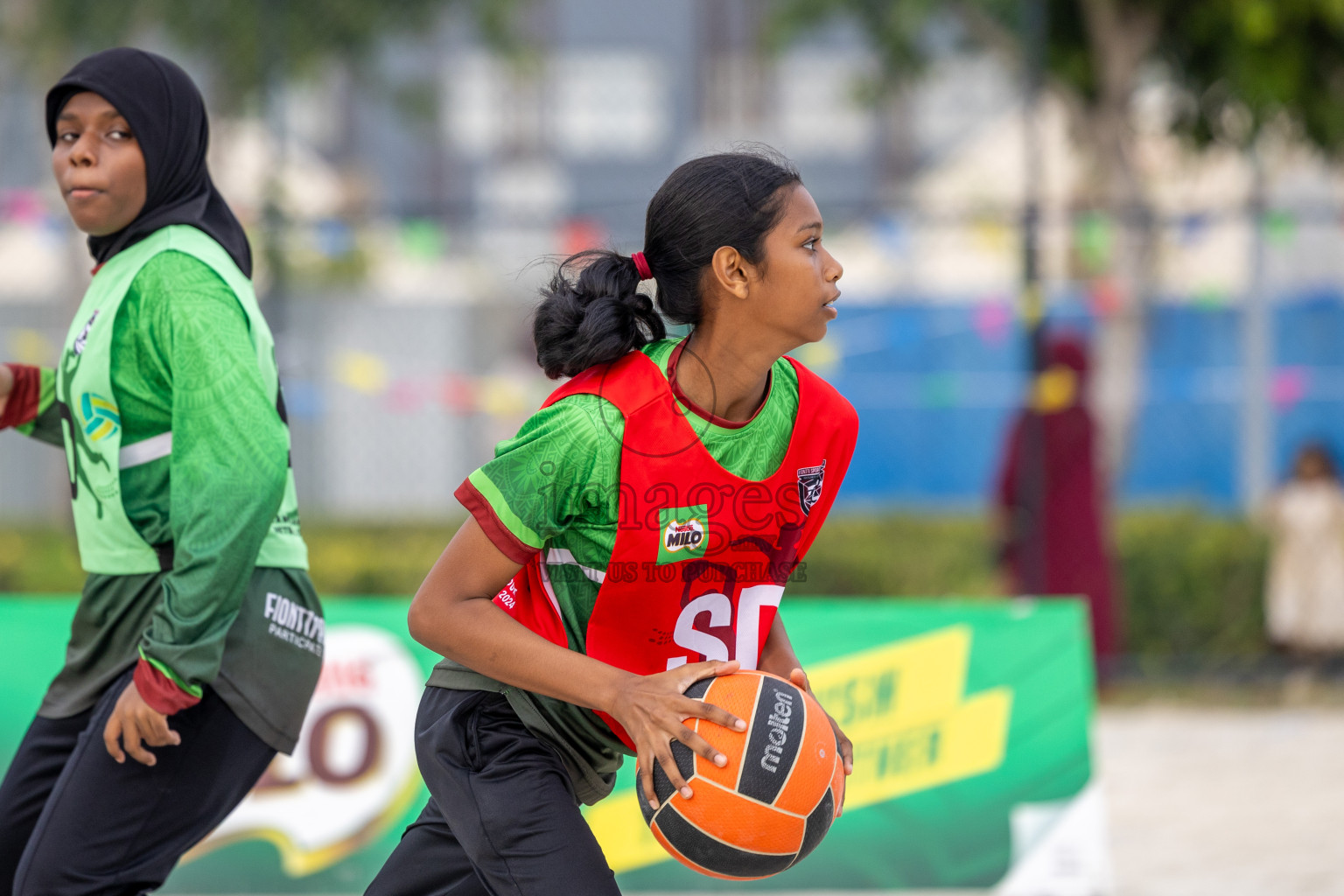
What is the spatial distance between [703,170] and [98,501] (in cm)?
132

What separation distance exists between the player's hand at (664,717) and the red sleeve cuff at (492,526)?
11.8 inches

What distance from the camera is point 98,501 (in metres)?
2.90

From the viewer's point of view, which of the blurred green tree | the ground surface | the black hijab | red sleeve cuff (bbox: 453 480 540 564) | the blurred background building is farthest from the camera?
the blurred background building

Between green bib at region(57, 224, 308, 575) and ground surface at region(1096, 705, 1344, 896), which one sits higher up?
green bib at region(57, 224, 308, 575)

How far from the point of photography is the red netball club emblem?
2.70 meters

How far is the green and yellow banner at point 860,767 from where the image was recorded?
486cm

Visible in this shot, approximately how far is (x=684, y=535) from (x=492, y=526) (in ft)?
1.11

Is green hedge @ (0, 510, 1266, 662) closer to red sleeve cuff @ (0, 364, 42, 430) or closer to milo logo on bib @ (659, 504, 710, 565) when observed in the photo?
red sleeve cuff @ (0, 364, 42, 430)

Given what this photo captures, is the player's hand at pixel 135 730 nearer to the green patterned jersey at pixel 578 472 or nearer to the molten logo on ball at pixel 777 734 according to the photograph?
the green patterned jersey at pixel 578 472

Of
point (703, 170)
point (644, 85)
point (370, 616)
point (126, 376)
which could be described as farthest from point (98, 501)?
point (644, 85)

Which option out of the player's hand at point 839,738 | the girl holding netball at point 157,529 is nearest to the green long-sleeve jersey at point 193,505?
the girl holding netball at point 157,529

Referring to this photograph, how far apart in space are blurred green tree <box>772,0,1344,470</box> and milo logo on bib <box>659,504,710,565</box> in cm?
622

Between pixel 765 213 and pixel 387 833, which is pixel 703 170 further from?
pixel 387 833

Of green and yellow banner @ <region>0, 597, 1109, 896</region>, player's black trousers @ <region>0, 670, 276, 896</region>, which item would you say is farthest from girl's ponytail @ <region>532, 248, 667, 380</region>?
green and yellow banner @ <region>0, 597, 1109, 896</region>
